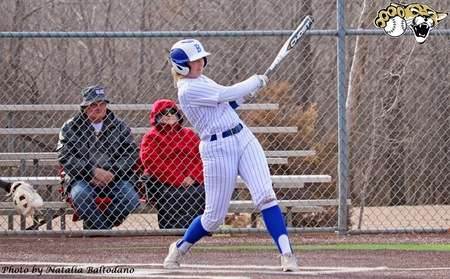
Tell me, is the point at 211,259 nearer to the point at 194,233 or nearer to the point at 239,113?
the point at 194,233

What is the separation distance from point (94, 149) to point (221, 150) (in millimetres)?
3483

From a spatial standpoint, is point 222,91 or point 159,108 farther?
point 159,108

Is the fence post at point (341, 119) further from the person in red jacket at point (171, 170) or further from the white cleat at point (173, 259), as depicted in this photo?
the white cleat at point (173, 259)

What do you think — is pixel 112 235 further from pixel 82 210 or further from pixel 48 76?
pixel 48 76

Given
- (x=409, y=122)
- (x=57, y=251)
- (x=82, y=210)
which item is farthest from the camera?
(x=409, y=122)

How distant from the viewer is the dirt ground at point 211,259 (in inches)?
335

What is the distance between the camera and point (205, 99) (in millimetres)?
8570

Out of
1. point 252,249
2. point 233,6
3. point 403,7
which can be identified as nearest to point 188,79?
point 252,249

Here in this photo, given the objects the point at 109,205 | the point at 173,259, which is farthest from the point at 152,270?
the point at 109,205

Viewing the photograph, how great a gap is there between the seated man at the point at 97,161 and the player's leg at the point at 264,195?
3295 millimetres

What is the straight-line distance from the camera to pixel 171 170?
11836 mm

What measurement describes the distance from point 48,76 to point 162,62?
1.86m

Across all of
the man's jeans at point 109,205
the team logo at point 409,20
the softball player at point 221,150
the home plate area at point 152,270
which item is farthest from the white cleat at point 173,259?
the team logo at point 409,20

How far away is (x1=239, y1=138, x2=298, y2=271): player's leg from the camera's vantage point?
8492 millimetres
